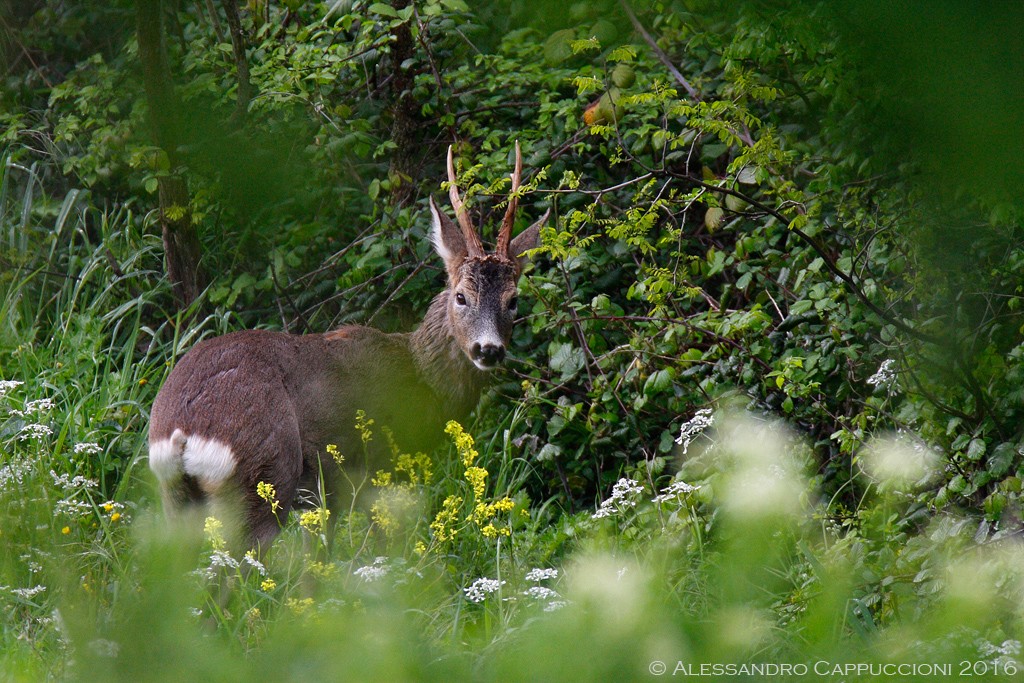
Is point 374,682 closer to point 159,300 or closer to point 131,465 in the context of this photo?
point 131,465

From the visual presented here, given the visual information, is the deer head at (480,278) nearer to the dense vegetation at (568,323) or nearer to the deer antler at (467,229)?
the deer antler at (467,229)

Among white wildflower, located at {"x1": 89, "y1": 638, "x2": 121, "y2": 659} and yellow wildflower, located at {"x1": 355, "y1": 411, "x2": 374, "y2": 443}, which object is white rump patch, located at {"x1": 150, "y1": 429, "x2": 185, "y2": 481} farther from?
white wildflower, located at {"x1": 89, "y1": 638, "x2": 121, "y2": 659}

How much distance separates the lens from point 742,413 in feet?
16.2

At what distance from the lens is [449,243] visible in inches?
230

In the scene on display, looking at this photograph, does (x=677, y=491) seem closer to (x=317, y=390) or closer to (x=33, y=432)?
(x=317, y=390)

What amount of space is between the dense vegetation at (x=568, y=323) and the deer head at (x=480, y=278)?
0.84 ft

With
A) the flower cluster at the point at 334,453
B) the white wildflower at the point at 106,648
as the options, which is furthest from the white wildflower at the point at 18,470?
the white wildflower at the point at 106,648

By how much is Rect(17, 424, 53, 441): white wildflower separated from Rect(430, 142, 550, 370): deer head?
1.99m

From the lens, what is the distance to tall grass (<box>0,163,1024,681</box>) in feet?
3.20

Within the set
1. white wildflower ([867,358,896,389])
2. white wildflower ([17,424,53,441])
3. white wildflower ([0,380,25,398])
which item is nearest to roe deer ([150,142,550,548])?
white wildflower ([17,424,53,441])

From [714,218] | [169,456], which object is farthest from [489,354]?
[169,456]

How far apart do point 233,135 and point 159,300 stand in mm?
5494

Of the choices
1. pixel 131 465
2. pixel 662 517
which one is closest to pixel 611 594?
pixel 662 517

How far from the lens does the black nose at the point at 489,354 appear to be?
5301mm
